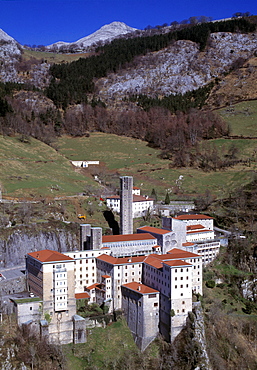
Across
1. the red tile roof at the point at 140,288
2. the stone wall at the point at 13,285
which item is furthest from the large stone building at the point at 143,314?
the stone wall at the point at 13,285

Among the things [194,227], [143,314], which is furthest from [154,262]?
[194,227]

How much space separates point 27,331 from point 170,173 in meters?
70.1

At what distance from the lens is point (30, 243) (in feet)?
235

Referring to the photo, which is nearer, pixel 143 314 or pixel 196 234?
pixel 143 314

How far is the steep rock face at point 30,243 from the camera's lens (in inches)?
2724

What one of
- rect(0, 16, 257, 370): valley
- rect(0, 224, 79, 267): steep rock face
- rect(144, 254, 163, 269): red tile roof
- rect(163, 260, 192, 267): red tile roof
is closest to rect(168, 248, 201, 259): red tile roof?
rect(144, 254, 163, 269): red tile roof

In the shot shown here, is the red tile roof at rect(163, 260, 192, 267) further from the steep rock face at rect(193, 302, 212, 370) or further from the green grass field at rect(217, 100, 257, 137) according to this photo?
the green grass field at rect(217, 100, 257, 137)

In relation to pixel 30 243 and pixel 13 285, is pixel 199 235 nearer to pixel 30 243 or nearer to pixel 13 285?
pixel 30 243

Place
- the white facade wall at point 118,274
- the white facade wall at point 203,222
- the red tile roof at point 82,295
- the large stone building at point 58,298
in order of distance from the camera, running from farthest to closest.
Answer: the white facade wall at point 203,222, the white facade wall at point 118,274, the red tile roof at point 82,295, the large stone building at point 58,298

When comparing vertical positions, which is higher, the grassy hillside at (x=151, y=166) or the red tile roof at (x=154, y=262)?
the grassy hillside at (x=151, y=166)

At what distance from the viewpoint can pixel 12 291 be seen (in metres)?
60.5

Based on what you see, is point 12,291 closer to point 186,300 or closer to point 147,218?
point 186,300

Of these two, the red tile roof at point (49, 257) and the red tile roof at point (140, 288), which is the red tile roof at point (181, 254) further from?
the red tile roof at point (49, 257)

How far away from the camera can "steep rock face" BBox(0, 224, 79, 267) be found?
69.2 metres
